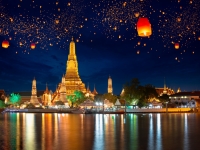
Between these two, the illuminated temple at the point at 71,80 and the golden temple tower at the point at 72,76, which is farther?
the golden temple tower at the point at 72,76

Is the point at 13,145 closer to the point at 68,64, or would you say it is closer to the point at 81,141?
the point at 81,141

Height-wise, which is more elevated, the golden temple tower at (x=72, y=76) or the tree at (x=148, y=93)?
the golden temple tower at (x=72, y=76)

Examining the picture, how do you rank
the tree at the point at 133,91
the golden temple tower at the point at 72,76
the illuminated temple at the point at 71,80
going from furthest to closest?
the golden temple tower at the point at 72,76 → the illuminated temple at the point at 71,80 → the tree at the point at 133,91

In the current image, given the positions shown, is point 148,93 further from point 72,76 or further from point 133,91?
point 72,76

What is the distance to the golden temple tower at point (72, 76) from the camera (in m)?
80.8

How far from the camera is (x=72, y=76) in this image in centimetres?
8225

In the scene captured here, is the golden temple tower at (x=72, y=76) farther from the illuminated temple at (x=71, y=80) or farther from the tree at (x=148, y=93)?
the tree at (x=148, y=93)

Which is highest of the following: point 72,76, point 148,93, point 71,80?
point 72,76

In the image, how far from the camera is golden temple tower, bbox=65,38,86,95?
80.8 meters

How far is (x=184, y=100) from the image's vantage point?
2987 inches

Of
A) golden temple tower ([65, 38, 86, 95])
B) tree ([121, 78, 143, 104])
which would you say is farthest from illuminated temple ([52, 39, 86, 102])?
tree ([121, 78, 143, 104])

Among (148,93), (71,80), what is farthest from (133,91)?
(71,80)

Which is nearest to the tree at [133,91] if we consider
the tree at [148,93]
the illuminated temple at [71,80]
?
the tree at [148,93]

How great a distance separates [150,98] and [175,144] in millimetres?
46284
